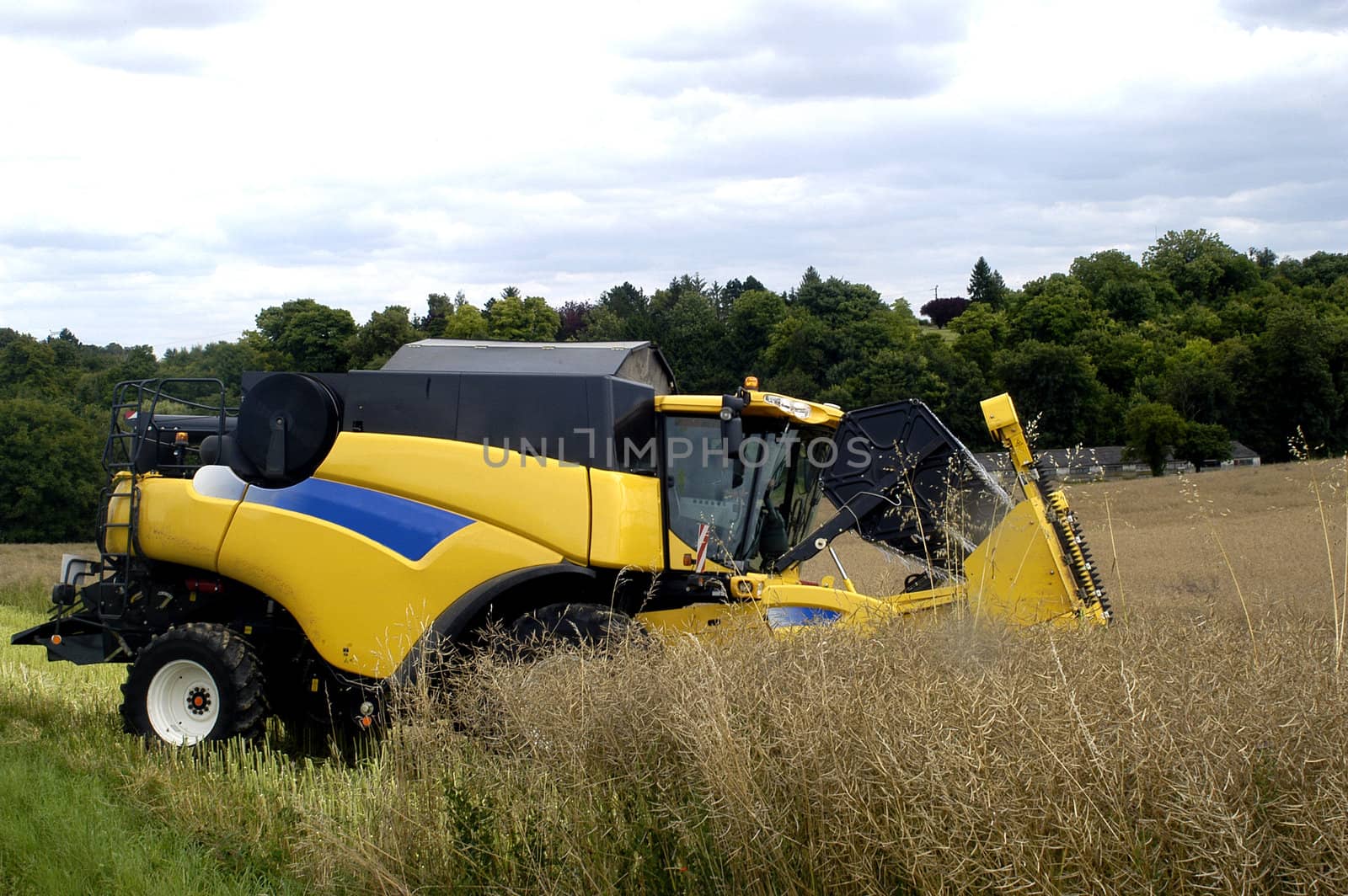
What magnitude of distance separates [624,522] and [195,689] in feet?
9.88

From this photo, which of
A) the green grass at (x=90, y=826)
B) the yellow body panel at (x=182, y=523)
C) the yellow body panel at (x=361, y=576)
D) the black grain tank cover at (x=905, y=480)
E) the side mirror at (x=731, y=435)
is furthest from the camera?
the black grain tank cover at (x=905, y=480)

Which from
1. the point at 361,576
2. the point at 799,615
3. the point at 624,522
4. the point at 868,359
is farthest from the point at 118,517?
the point at 868,359

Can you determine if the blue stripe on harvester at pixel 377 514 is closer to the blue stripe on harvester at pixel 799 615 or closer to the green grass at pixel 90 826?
the green grass at pixel 90 826

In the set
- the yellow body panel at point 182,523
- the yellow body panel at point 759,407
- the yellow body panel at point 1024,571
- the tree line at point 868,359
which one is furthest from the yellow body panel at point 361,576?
the tree line at point 868,359

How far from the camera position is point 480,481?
683 cm

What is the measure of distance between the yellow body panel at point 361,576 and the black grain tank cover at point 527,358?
1176mm

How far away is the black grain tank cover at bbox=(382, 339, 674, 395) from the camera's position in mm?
7301

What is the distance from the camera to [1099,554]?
20.2 m

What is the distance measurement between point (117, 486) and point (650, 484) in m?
3.86

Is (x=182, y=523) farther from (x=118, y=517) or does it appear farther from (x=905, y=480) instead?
(x=905, y=480)

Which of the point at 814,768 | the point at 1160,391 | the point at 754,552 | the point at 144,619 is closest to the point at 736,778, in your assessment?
the point at 814,768

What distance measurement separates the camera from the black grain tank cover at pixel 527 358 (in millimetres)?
7301

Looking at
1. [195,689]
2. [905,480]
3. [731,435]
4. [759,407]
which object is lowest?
[195,689]

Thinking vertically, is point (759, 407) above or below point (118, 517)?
above
